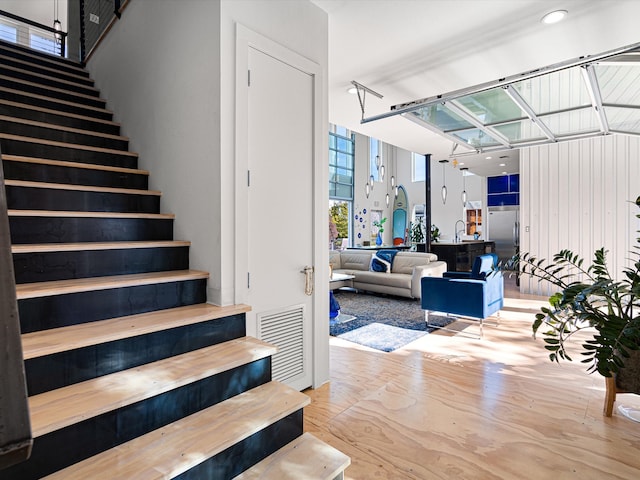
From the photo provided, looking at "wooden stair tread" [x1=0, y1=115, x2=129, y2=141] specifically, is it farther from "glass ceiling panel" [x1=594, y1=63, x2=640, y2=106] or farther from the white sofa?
the white sofa

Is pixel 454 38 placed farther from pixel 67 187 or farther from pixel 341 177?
pixel 341 177

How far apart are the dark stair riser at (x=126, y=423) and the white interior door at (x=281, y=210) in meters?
0.63

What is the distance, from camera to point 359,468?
191 centimetres

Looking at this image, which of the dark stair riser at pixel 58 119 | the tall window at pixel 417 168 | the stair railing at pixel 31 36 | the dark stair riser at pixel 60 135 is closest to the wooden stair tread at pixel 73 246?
the dark stair riser at pixel 60 135

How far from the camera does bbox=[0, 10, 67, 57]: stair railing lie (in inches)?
266

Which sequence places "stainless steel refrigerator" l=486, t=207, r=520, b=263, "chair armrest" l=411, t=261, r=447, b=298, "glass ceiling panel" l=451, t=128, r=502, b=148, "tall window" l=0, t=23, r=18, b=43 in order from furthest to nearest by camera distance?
1. "stainless steel refrigerator" l=486, t=207, r=520, b=263
2. "tall window" l=0, t=23, r=18, b=43
3. "chair armrest" l=411, t=261, r=447, b=298
4. "glass ceiling panel" l=451, t=128, r=502, b=148

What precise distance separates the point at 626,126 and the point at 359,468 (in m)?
6.42

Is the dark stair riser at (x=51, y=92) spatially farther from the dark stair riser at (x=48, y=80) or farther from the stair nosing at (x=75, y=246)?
the stair nosing at (x=75, y=246)

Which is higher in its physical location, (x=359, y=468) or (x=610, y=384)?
(x=610, y=384)

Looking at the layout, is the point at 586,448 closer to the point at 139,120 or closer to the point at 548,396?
the point at 548,396

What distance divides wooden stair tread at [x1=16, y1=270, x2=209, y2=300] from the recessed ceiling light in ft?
11.8

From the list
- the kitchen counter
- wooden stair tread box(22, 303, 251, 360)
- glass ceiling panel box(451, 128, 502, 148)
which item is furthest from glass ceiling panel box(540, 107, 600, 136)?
wooden stair tread box(22, 303, 251, 360)

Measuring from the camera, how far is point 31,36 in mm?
7387

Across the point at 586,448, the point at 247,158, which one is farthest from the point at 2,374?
the point at 586,448
